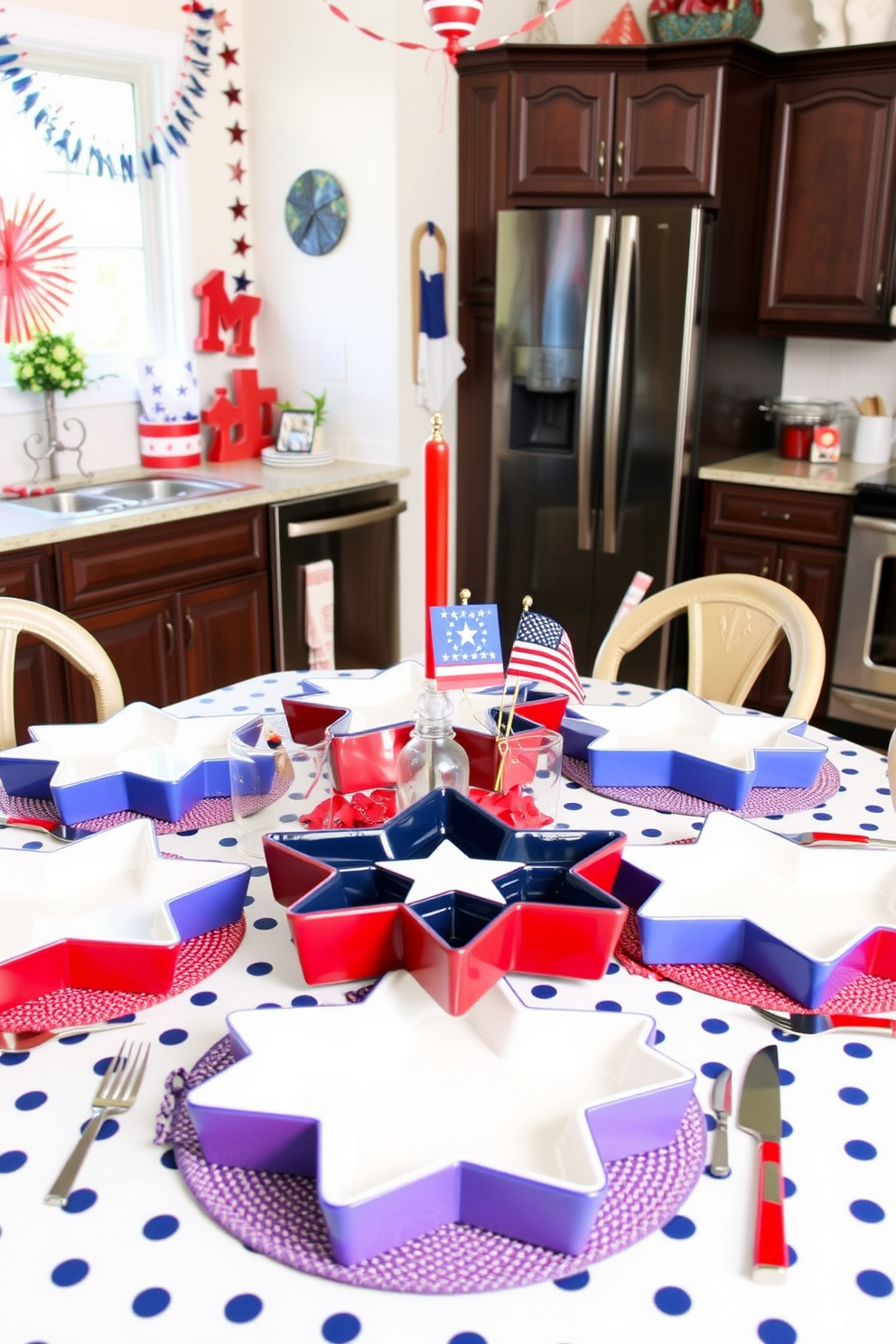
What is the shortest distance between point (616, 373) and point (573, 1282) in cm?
307

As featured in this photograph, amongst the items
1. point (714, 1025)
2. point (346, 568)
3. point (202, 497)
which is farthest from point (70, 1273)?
point (346, 568)

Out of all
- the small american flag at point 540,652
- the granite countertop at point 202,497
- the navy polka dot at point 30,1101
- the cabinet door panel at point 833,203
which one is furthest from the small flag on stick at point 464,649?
the cabinet door panel at point 833,203

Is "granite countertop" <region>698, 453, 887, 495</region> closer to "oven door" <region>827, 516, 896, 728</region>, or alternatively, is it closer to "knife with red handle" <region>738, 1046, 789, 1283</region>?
"oven door" <region>827, 516, 896, 728</region>

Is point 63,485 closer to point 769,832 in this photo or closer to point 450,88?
point 450,88

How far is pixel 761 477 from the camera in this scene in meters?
3.57

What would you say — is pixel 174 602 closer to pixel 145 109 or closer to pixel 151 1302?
pixel 145 109

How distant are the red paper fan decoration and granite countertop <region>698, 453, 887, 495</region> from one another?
6.56 ft

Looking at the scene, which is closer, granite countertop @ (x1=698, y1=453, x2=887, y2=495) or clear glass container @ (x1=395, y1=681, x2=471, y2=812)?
clear glass container @ (x1=395, y1=681, x2=471, y2=812)

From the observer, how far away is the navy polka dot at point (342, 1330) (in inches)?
28.2

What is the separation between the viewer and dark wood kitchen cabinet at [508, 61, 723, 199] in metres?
3.39

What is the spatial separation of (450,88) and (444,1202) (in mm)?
3560

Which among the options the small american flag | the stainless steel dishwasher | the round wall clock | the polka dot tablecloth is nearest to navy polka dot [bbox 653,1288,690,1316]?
the polka dot tablecloth

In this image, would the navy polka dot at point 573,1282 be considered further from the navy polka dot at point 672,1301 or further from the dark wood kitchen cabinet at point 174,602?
the dark wood kitchen cabinet at point 174,602

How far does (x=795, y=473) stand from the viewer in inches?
142
